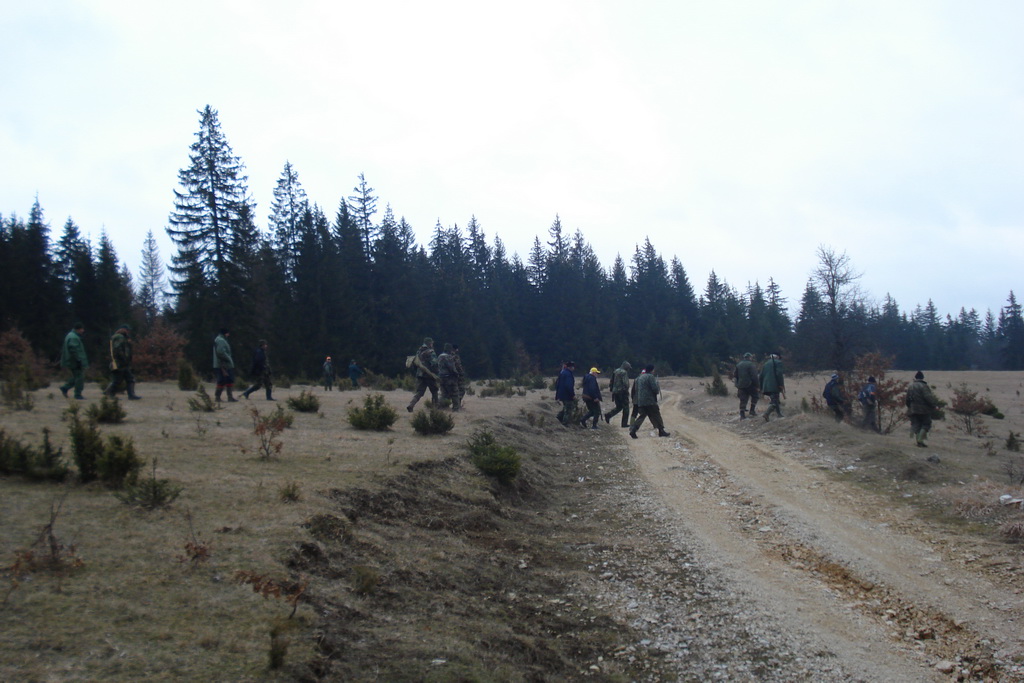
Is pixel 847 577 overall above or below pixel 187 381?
below

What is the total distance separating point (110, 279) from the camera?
53.1 m

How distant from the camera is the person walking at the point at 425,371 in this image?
16587 mm

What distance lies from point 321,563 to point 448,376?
1248 centimetres

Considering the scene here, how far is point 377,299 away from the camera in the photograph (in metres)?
59.4

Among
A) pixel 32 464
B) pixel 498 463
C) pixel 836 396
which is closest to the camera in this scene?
pixel 32 464

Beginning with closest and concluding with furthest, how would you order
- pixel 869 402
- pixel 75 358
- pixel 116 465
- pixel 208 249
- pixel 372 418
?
pixel 116 465
pixel 372 418
pixel 75 358
pixel 869 402
pixel 208 249

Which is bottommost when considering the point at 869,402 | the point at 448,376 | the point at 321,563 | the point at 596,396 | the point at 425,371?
the point at 321,563

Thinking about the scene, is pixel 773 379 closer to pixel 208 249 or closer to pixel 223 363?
pixel 223 363

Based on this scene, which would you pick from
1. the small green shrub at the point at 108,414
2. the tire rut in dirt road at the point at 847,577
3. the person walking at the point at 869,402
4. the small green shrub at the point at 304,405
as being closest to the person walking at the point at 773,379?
the person walking at the point at 869,402

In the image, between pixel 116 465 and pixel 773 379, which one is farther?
pixel 773 379

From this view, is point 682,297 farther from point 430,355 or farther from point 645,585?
point 645,585

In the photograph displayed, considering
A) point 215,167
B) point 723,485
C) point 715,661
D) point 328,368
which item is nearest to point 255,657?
point 715,661

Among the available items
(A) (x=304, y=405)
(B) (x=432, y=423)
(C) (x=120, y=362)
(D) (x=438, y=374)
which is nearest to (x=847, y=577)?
(B) (x=432, y=423)

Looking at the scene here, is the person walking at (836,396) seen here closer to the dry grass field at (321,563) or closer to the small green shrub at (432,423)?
the dry grass field at (321,563)
